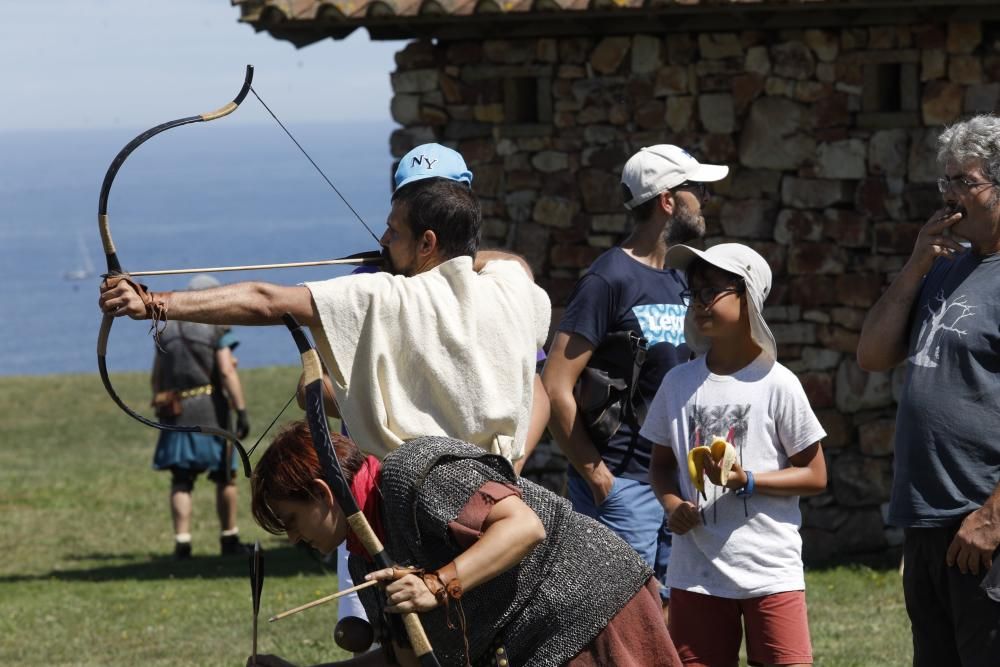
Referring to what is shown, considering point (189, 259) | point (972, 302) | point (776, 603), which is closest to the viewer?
point (972, 302)

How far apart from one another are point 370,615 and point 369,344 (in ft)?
1.89

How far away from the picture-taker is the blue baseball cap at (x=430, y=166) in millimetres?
3613

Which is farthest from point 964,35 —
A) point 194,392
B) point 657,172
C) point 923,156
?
point 194,392

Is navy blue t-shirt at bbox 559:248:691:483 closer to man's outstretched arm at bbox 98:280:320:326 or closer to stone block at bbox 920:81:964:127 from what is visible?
man's outstretched arm at bbox 98:280:320:326

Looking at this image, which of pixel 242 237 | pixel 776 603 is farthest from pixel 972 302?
pixel 242 237

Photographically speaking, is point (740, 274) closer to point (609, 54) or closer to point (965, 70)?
point (965, 70)

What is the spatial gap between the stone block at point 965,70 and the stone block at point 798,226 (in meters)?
1.03

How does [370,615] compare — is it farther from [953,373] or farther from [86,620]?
[86,620]

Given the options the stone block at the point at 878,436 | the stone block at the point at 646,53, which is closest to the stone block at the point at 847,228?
the stone block at the point at 878,436

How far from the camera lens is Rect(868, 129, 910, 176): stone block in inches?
313

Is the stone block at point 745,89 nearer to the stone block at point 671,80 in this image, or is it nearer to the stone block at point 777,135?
the stone block at point 777,135

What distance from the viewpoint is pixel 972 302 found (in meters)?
3.73

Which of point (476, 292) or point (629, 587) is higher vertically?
point (476, 292)

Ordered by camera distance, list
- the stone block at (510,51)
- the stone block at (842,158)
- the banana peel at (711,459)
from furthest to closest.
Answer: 1. the stone block at (510,51)
2. the stone block at (842,158)
3. the banana peel at (711,459)
